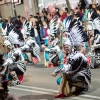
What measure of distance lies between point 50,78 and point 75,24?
2.99 m

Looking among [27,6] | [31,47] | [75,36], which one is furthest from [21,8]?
[75,36]

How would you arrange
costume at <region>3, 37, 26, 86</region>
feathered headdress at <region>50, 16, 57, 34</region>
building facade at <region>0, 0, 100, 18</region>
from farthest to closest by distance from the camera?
building facade at <region>0, 0, 100, 18</region> → feathered headdress at <region>50, 16, 57, 34</region> → costume at <region>3, 37, 26, 86</region>

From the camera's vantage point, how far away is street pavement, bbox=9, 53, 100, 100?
902 cm

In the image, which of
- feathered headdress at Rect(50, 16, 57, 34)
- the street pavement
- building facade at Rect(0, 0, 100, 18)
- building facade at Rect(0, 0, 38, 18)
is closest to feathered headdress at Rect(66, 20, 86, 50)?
the street pavement

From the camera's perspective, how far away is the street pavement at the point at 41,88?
29.6 ft

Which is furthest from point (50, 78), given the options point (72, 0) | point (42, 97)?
point (72, 0)

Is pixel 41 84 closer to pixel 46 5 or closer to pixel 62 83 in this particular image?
pixel 62 83

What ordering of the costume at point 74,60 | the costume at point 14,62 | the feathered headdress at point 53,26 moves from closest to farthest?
1. the costume at point 74,60
2. the costume at point 14,62
3. the feathered headdress at point 53,26

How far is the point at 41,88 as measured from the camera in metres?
10.1

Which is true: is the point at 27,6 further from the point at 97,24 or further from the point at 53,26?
the point at 53,26

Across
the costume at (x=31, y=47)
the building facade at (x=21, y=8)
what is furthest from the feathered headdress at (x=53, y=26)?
the building facade at (x=21, y=8)

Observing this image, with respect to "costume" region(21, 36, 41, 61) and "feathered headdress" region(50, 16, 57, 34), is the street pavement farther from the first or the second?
"costume" region(21, 36, 41, 61)

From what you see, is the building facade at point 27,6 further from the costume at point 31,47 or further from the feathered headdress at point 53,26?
the feathered headdress at point 53,26

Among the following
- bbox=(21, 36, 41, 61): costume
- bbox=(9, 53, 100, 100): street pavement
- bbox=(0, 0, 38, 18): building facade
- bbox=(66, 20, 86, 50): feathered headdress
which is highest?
bbox=(0, 0, 38, 18): building facade
